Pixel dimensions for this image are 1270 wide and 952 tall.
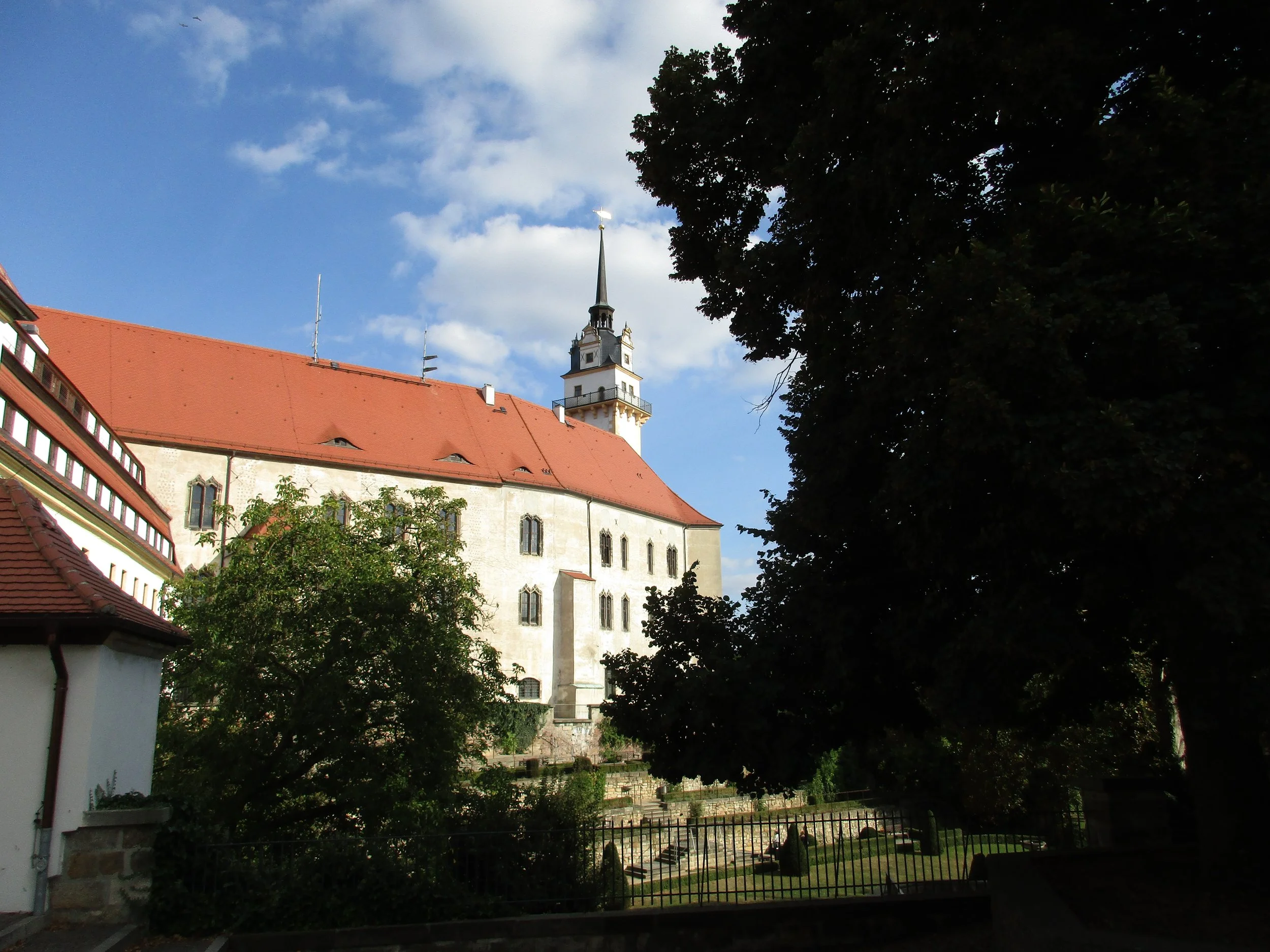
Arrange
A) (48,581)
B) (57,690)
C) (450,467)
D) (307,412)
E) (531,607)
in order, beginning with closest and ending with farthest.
→ (57,690) < (48,581) < (307,412) < (450,467) < (531,607)

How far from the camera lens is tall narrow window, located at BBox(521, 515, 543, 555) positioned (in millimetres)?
41000

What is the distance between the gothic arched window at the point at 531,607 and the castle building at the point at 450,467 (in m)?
0.07

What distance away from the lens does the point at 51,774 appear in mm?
8211

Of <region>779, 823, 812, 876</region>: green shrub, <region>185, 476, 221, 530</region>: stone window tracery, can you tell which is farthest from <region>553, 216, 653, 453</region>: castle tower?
<region>779, 823, 812, 876</region>: green shrub

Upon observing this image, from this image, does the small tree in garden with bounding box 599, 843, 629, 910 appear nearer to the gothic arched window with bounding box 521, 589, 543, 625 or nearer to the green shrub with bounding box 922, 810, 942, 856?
the green shrub with bounding box 922, 810, 942, 856

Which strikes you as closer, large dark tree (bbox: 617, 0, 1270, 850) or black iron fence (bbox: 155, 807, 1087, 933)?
large dark tree (bbox: 617, 0, 1270, 850)

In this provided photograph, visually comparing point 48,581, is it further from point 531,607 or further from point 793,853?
point 531,607

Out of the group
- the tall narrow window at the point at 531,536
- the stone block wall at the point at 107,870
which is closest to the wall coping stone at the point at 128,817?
the stone block wall at the point at 107,870

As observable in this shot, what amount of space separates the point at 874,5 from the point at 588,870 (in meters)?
11.7

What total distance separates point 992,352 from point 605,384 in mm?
53468

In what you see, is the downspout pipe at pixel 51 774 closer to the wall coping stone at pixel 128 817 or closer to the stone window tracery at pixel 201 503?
the wall coping stone at pixel 128 817

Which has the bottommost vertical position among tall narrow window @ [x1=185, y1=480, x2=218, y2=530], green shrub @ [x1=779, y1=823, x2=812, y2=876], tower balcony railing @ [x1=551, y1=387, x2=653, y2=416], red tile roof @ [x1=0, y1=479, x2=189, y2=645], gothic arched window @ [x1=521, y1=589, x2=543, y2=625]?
green shrub @ [x1=779, y1=823, x2=812, y2=876]

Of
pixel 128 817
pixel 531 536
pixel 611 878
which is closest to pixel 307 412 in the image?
pixel 531 536

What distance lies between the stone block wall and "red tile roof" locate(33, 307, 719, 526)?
26961mm
